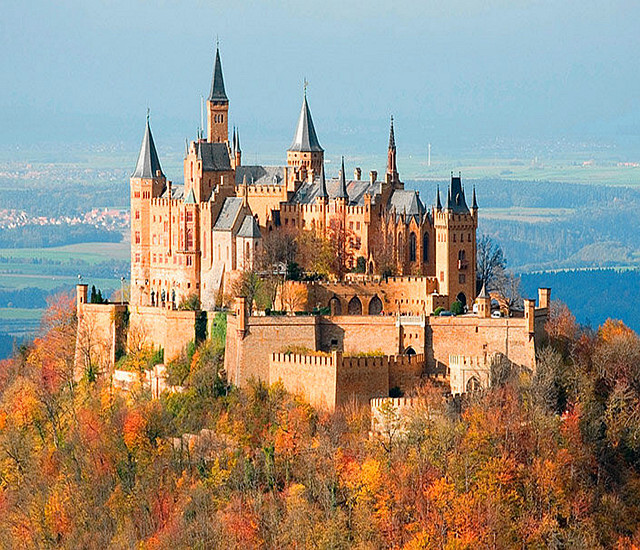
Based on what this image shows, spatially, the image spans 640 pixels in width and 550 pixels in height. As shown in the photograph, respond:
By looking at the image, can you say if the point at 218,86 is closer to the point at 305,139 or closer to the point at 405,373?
the point at 305,139

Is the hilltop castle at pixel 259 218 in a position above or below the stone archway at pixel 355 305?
above

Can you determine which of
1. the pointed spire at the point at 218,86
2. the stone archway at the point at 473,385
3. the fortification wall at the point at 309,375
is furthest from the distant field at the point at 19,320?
the stone archway at the point at 473,385

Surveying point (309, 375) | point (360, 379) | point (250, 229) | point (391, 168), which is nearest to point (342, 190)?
point (391, 168)

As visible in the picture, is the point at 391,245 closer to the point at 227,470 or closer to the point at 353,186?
the point at 353,186

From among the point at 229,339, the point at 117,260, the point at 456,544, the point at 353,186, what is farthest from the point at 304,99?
the point at 117,260

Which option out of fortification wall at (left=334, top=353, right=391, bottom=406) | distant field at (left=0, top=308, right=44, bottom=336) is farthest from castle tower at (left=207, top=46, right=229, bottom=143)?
distant field at (left=0, top=308, right=44, bottom=336)

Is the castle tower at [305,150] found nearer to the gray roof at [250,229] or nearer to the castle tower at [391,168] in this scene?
the castle tower at [391,168]

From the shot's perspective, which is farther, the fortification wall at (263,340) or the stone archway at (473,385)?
the fortification wall at (263,340)
